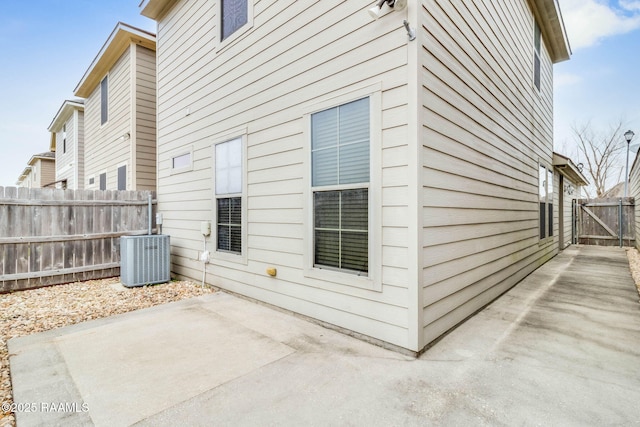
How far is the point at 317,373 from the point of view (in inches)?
89.1

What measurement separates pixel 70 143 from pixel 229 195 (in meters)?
12.0

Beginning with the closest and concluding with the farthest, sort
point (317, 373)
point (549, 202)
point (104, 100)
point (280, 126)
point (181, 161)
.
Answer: point (317, 373) → point (280, 126) → point (181, 161) → point (549, 202) → point (104, 100)

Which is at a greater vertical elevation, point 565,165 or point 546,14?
point 546,14

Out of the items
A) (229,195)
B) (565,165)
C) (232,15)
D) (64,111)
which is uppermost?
(64,111)

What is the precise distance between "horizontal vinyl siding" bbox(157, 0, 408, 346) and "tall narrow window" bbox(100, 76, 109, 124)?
445 centimetres

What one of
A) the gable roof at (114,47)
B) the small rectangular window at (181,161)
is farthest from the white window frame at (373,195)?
the gable roof at (114,47)

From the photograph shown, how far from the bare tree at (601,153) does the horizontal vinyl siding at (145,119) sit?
2524cm

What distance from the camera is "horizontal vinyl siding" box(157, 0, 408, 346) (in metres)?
2.67

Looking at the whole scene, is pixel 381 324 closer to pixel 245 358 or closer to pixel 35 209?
pixel 245 358

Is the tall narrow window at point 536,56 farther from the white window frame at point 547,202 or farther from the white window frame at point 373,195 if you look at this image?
the white window frame at point 373,195

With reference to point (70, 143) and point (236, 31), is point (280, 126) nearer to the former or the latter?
point (236, 31)

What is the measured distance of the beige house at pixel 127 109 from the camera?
768 centimetres

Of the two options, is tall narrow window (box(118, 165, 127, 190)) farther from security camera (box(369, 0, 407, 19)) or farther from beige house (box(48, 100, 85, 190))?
security camera (box(369, 0, 407, 19))

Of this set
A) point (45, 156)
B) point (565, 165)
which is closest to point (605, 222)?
point (565, 165)
